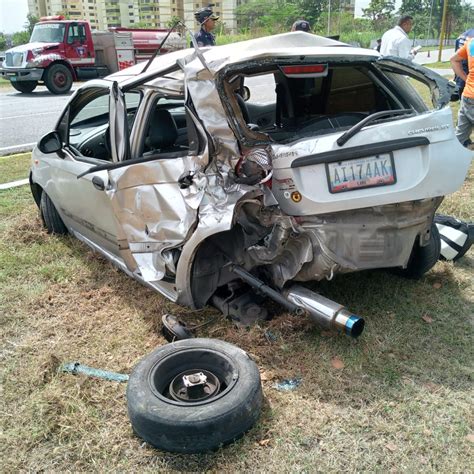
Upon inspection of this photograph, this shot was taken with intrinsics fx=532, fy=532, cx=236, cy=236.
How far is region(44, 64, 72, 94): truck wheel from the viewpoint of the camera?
1838 cm

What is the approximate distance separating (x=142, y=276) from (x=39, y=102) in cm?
1465

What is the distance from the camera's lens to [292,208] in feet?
9.67

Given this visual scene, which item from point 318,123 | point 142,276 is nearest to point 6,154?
point 142,276

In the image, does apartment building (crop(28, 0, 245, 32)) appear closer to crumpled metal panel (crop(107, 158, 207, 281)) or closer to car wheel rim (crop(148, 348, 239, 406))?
crumpled metal panel (crop(107, 158, 207, 281))

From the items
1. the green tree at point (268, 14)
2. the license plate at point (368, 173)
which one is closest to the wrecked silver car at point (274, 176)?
the license plate at point (368, 173)

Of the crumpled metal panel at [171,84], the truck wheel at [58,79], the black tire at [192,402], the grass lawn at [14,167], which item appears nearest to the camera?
the black tire at [192,402]

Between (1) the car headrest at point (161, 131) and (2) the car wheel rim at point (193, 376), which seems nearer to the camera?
(2) the car wheel rim at point (193, 376)

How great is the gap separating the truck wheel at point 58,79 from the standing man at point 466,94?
1499 cm

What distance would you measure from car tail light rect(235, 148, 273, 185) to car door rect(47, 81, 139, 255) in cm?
96

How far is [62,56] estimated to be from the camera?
1883cm

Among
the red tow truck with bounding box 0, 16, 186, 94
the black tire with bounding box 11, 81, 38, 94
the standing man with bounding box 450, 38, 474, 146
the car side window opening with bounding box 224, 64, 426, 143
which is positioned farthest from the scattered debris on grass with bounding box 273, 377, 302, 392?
the black tire with bounding box 11, 81, 38, 94

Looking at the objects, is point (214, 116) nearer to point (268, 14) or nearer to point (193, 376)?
point (193, 376)

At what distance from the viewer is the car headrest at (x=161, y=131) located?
11.9ft

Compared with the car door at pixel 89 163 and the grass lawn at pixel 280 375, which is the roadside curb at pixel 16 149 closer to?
the car door at pixel 89 163
